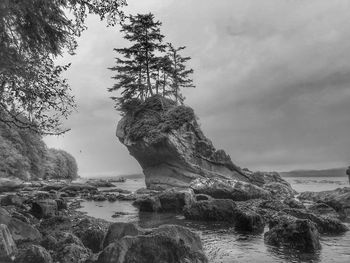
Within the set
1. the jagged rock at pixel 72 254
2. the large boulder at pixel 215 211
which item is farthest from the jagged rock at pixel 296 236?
the jagged rock at pixel 72 254

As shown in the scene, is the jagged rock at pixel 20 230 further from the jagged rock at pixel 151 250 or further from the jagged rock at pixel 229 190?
the jagged rock at pixel 229 190

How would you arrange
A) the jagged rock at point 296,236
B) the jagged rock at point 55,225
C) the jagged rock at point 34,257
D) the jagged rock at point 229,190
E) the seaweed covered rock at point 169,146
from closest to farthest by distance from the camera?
the jagged rock at point 34,257 < the jagged rock at point 296,236 < the jagged rock at point 55,225 < the jagged rock at point 229,190 < the seaweed covered rock at point 169,146

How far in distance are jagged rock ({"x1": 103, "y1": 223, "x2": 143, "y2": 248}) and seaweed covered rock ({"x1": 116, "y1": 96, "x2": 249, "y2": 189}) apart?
32.6 m

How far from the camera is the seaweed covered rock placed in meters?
46.1

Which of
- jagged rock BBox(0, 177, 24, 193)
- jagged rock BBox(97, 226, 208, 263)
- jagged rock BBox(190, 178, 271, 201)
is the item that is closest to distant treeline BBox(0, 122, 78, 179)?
jagged rock BBox(0, 177, 24, 193)

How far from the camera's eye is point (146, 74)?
52719 mm

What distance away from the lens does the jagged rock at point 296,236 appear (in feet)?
44.5

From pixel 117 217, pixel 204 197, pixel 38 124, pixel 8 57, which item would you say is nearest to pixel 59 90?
pixel 38 124

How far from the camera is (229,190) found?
3259 centimetres

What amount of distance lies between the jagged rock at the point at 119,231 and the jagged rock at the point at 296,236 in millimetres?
5655

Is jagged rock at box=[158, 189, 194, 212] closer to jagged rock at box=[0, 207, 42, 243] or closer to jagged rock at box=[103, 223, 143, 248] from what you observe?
jagged rock at box=[0, 207, 42, 243]

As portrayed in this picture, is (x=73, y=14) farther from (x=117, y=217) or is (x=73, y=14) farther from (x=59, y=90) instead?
(x=117, y=217)

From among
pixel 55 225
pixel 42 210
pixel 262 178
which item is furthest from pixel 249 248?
pixel 262 178

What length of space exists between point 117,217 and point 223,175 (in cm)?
2689
